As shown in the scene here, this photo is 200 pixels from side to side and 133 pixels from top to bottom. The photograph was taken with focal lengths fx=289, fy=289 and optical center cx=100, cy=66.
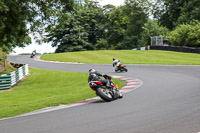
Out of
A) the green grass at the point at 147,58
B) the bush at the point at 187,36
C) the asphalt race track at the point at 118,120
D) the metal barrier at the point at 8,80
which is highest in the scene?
the bush at the point at 187,36

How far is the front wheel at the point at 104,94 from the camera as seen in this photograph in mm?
10383

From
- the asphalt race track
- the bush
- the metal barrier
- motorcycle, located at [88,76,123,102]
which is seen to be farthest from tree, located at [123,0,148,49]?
the asphalt race track

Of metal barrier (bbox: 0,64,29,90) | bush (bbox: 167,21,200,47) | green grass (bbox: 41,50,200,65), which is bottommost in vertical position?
metal barrier (bbox: 0,64,29,90)

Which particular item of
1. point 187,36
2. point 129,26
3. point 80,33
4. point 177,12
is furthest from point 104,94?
point 129,26

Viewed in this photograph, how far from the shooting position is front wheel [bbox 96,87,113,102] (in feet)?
34.1

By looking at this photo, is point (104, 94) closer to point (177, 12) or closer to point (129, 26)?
point (177, 12)

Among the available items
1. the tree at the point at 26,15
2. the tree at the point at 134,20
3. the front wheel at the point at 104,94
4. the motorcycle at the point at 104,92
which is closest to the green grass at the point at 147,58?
the tree at the point at 26,15

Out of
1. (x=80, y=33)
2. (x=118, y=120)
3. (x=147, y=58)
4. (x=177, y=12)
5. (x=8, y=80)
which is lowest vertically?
(x=8, y=80)

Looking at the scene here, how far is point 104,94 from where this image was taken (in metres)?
10.4

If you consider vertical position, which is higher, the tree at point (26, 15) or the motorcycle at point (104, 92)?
the tree at point (26, 15)

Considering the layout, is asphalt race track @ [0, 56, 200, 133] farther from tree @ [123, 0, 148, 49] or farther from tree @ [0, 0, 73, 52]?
tree @ [123, 0, 148, 49]

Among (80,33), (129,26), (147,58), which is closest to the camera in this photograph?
(147,58)

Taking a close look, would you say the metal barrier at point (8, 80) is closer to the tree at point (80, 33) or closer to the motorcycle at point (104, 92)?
the motorcycle at point (104, 92)

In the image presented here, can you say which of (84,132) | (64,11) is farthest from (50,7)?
(84,132)
